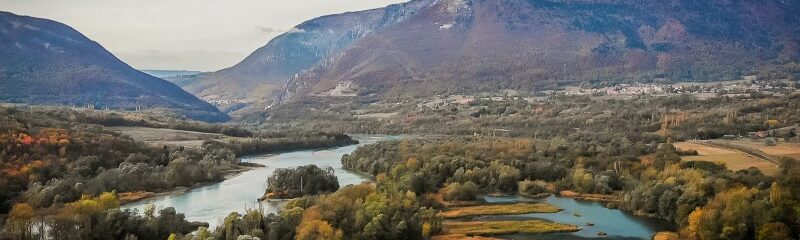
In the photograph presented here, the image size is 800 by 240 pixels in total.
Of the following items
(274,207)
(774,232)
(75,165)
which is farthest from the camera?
(75,165)

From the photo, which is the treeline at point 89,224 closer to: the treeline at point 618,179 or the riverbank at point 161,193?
the riverbank at point 161,193

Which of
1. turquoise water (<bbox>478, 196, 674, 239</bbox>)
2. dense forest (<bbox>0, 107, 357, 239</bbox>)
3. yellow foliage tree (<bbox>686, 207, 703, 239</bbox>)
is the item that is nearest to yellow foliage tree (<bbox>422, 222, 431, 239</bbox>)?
turquoise water (<bbox>478, 196, 674, 239</bbox>)

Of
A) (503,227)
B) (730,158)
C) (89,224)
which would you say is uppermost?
(730,158)

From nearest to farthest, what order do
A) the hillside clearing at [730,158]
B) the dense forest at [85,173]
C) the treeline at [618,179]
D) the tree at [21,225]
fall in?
1. the tree at [21,225]
2. the dense forest at [85,173]
3. the treeline at [618,179]
4. the hillside clearing at [730,158]

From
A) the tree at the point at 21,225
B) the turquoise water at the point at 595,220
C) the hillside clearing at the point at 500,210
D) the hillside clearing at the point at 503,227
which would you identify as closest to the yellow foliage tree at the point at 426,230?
the hillside clearing at the point at 503,227

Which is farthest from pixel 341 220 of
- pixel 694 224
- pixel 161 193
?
pixel 161 193

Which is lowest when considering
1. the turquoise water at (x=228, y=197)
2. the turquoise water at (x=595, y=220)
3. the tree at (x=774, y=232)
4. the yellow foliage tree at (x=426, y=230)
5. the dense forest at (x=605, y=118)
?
the turquoise water at (x=595, y=220)

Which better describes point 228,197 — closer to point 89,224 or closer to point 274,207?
point 274,207
